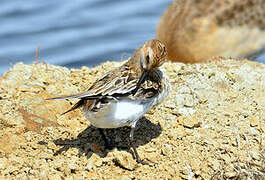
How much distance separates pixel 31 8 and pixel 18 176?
1300cm

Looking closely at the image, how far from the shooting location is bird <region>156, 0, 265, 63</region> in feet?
31.0

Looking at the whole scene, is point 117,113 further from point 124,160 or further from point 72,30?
point 72,30

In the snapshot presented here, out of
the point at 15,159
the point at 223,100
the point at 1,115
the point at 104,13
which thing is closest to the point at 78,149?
the point at 15,159

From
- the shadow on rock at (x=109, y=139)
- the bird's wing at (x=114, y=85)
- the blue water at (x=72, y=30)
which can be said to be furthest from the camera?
the blue water at (x=72, y=30)

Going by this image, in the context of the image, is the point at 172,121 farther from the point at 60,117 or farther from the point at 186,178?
the point at 60,117

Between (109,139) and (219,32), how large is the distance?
4944mm

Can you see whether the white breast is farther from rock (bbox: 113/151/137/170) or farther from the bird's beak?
rock (bbox: 113/151/137/170)

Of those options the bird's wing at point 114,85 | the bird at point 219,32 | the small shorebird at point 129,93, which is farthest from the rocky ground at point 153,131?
the bird at point 219,32

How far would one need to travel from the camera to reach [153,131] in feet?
17.5

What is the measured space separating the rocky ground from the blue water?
20.1 feet

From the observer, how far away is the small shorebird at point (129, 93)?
4574mm

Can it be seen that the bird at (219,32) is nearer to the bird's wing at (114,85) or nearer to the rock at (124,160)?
the bird's wing at (114,85)

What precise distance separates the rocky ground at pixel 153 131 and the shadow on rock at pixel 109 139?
0.04 feet

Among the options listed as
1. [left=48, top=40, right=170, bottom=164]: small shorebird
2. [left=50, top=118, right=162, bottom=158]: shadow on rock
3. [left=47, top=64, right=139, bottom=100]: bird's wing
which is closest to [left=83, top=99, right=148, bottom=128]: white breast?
[left=48, top=40, right=170, bottom=164]: small shorebird
